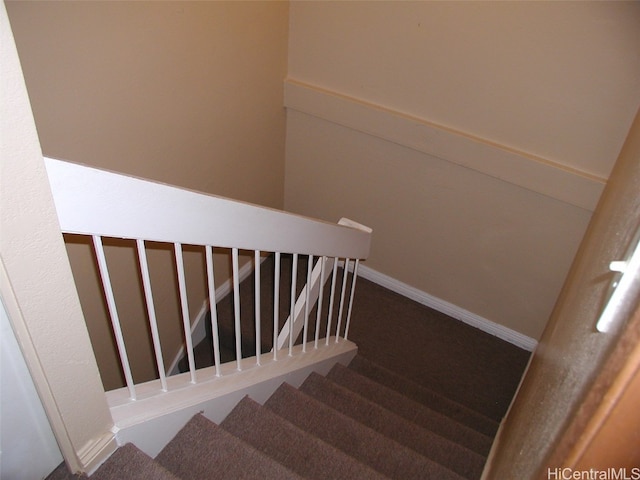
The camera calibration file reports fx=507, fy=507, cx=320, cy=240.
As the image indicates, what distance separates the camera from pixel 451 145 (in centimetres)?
265

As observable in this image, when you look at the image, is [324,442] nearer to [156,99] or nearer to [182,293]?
[182,293]

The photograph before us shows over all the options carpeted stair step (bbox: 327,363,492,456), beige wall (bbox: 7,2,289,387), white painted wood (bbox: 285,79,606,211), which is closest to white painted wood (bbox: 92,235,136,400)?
beige wall (bbox: 7,2,289,387)

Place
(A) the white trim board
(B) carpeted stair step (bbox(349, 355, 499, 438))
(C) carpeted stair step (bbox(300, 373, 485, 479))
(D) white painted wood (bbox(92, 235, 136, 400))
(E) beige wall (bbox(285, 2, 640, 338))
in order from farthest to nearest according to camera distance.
→ 1. (A) the white trim board
2. (B) carpeted stair step (bbox(349, 355, 499, 438))
3. (E) beige wall (bbox(285, 2, 640, 338))
4. (C) carpeted stair step (bbox(300, 373, 485, 479))
5. (D) white painted wood (bbox(92, 235, 136, 400))

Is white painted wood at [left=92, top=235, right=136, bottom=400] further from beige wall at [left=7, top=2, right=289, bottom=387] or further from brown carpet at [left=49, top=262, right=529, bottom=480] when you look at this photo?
beige wall at [left=7, top=2, right=289, bottom=387]

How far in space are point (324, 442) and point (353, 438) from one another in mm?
227

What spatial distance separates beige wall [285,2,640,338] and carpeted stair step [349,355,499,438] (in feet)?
2.33

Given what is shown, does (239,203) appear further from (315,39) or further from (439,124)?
(315,39)

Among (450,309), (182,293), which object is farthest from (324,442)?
(450,309)

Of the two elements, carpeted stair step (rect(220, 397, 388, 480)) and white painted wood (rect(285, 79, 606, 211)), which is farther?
white painted wood (rect(285, 79, 606, 211))

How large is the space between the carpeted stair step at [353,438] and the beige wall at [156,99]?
94cm

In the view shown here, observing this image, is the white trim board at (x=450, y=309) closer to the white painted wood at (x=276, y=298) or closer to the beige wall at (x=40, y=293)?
the white painted wood at (x=276, y=298)

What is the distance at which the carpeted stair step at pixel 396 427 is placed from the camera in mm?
1968

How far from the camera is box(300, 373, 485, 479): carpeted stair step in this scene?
1.97m

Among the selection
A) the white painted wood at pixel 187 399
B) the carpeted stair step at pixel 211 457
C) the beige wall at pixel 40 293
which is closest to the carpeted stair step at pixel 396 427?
the white painted wood at pixel 187 399
